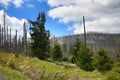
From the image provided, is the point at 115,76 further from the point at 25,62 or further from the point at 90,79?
the point at 25,62

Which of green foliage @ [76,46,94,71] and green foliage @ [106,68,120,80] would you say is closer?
green foliage @ [106,68,120,80]

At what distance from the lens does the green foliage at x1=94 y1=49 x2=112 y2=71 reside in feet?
103

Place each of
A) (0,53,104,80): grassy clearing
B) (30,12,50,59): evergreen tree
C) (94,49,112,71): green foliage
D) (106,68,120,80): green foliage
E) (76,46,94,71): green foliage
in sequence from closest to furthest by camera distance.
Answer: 1. (106,68,120,80): green foliage
2. (0,53,104,80): grassy clearing
3. (94,49,112,71): green foliage
4. (76,46,94,71): green foliage
5. (30,12,50,59): evergreen tree

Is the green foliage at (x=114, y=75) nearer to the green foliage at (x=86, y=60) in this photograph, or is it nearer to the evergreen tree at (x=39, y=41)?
the green foliage at (x=86, y=60)

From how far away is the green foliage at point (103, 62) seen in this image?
31.3 meters

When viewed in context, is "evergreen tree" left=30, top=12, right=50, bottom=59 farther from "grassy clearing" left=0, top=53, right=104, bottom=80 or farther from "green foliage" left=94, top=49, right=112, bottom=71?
"green foliage" left=94, top=49, right=112, bottom=71

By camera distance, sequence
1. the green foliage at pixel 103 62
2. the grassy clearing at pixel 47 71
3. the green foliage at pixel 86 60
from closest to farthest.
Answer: the grassy clearing at pixel 47 71
the green foliage at pixel 103 62
the green foliage at pixel 86 60

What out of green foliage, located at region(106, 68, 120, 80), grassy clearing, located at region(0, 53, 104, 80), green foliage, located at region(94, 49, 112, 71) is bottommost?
grassy clearing, located at region(0, 53, 104, 80)

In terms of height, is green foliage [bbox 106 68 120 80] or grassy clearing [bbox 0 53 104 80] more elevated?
green foliage [bbox 106 68 120 80]

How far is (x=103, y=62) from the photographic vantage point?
3188 cm

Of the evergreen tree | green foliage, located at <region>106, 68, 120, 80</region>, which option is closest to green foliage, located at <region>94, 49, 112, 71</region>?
green foliage, located at <region>106, 68, 120, 80</region>

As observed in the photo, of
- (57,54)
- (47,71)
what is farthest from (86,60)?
(57,54)

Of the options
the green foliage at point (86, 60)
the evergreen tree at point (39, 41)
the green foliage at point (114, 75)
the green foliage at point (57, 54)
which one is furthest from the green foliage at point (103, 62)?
the green foliage at point (57, 54)

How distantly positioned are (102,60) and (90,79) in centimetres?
422
